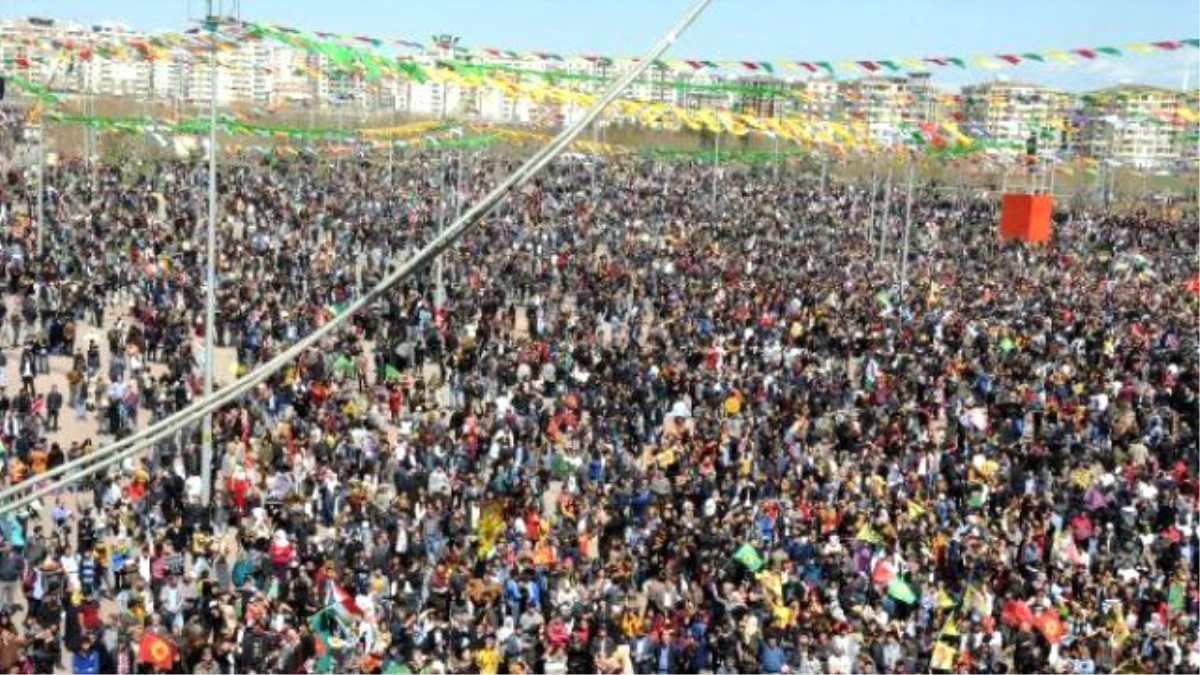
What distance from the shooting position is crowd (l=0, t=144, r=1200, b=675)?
13.4m

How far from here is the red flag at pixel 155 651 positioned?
12203mm

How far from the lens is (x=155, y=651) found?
12.2 m

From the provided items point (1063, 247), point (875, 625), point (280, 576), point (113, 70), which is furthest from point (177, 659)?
point (113, 70)

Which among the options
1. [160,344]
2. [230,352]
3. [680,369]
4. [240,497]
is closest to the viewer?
[240,497]

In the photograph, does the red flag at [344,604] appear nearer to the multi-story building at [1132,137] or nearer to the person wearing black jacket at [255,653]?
the person wearing black jacket at [255,653]

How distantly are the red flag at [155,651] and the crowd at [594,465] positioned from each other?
0.08 feet

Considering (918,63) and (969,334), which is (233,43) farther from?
(969,334)

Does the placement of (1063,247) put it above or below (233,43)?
below

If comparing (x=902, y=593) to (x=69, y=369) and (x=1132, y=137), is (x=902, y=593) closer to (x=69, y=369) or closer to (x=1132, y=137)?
(x=69, y=369)

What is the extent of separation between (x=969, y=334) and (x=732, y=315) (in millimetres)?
4590

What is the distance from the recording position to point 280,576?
14445mm

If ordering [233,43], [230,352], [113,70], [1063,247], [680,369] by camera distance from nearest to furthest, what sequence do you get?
[233,43] < [680,369] < [230,352] < [1063,247] < [113,70]

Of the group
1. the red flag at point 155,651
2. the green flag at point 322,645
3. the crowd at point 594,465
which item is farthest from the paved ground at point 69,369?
the red flag at point 155,651

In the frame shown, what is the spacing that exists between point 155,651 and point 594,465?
8.02 meters
